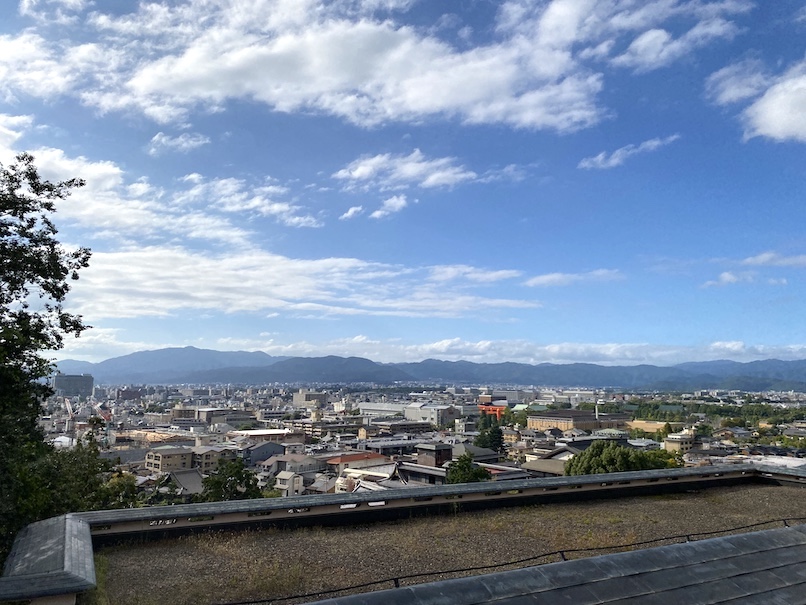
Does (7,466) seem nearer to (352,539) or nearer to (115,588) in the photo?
(115,588)

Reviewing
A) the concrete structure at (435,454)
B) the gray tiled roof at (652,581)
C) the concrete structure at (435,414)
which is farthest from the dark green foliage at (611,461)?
the concrete structure at (435,414)

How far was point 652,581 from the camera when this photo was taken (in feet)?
12.0

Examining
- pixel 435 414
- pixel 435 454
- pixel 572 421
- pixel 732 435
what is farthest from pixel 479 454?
pixel 435 414

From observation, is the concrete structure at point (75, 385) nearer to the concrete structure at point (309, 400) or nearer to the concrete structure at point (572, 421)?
the concrete structure at point (309, 400)

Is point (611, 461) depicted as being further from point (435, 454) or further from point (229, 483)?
point (435, 454)

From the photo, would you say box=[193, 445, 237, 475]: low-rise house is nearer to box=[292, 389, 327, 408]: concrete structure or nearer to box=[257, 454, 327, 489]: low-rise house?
box=[257, 454, 327, 489]: low-rise house

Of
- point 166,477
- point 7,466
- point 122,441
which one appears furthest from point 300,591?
point 122,441

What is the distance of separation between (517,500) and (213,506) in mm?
4236

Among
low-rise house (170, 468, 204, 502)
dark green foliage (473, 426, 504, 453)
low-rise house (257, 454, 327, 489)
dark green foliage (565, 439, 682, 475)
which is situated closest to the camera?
dark green foliage (565, 439, 682, 475)

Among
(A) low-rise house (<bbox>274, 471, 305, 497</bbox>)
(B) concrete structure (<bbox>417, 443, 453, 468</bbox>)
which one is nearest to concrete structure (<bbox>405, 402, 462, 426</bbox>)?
(B) concrete structure (<bbox>417, 443, 453, 468</bbox>)

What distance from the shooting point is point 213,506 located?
6.56 metres

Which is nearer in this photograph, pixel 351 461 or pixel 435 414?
pixel 351 461

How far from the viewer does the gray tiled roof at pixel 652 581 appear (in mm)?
3180

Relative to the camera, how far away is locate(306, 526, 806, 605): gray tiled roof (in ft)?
10.4
